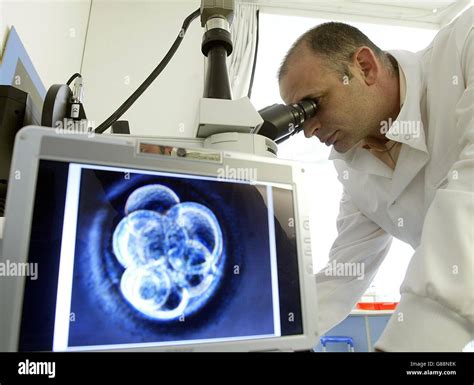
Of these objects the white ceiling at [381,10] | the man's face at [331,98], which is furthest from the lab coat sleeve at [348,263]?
the white ceiling at [381,10]

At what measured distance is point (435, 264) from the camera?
0.52m

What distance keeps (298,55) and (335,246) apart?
Result: 2.45 ft

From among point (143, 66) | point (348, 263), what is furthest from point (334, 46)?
point (143, 66)

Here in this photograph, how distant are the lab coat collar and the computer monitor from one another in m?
0.58

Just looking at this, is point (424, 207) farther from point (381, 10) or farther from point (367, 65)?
point (381, 10)

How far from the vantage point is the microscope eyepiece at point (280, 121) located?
0.75m

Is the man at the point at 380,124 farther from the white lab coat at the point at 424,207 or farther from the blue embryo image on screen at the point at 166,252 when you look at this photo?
the blue embryo image on screen at the point at 166,252

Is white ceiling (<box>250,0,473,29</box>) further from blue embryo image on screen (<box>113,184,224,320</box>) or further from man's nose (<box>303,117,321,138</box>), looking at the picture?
blue embryo image on screen (<box>113,184,224,320</box>)

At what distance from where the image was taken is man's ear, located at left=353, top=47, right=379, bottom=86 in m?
1.13

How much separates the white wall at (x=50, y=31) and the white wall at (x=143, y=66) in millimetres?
143

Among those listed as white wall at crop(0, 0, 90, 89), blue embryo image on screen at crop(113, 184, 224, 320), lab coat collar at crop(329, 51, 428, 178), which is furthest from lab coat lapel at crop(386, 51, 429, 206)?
white wall at crop(0, 0, 90, 89)

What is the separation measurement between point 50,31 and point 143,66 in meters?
0.77

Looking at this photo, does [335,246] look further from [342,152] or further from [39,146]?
[39,146]
